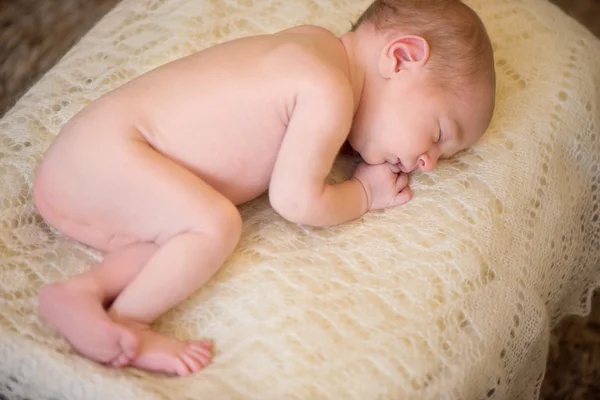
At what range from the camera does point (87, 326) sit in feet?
2.42

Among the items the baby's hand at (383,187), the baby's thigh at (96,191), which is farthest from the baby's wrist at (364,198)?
the baby's thigh at (96,191)

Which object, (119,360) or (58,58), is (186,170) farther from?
(58,58)

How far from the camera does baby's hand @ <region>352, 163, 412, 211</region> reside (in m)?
0.95

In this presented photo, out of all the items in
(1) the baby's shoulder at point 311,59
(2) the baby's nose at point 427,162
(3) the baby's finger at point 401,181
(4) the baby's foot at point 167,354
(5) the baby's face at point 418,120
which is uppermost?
(1) the baby's shoulder at point 311,59

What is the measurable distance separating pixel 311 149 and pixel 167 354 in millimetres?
320

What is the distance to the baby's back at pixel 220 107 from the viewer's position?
33.0 inches

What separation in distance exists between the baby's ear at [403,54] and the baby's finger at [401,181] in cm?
16

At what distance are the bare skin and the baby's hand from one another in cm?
3

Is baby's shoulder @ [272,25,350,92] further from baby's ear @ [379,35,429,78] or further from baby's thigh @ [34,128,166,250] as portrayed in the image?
baby's thigh @ [34,128,166,250]

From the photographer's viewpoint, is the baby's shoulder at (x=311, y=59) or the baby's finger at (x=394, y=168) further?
the baby's finger at (x=394, y=168)

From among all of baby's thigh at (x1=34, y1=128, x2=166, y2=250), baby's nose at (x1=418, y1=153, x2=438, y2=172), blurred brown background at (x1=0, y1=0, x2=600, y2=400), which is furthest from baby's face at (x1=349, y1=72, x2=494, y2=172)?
blurred brown background at (x1=0, y1=0, x2=600, y2=400)

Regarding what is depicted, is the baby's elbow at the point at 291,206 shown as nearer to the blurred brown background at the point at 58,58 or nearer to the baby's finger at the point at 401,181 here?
the baby's finger at the point at 401,181

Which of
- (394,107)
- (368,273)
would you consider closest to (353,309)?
(368,273)

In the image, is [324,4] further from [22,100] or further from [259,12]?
[22,100]
